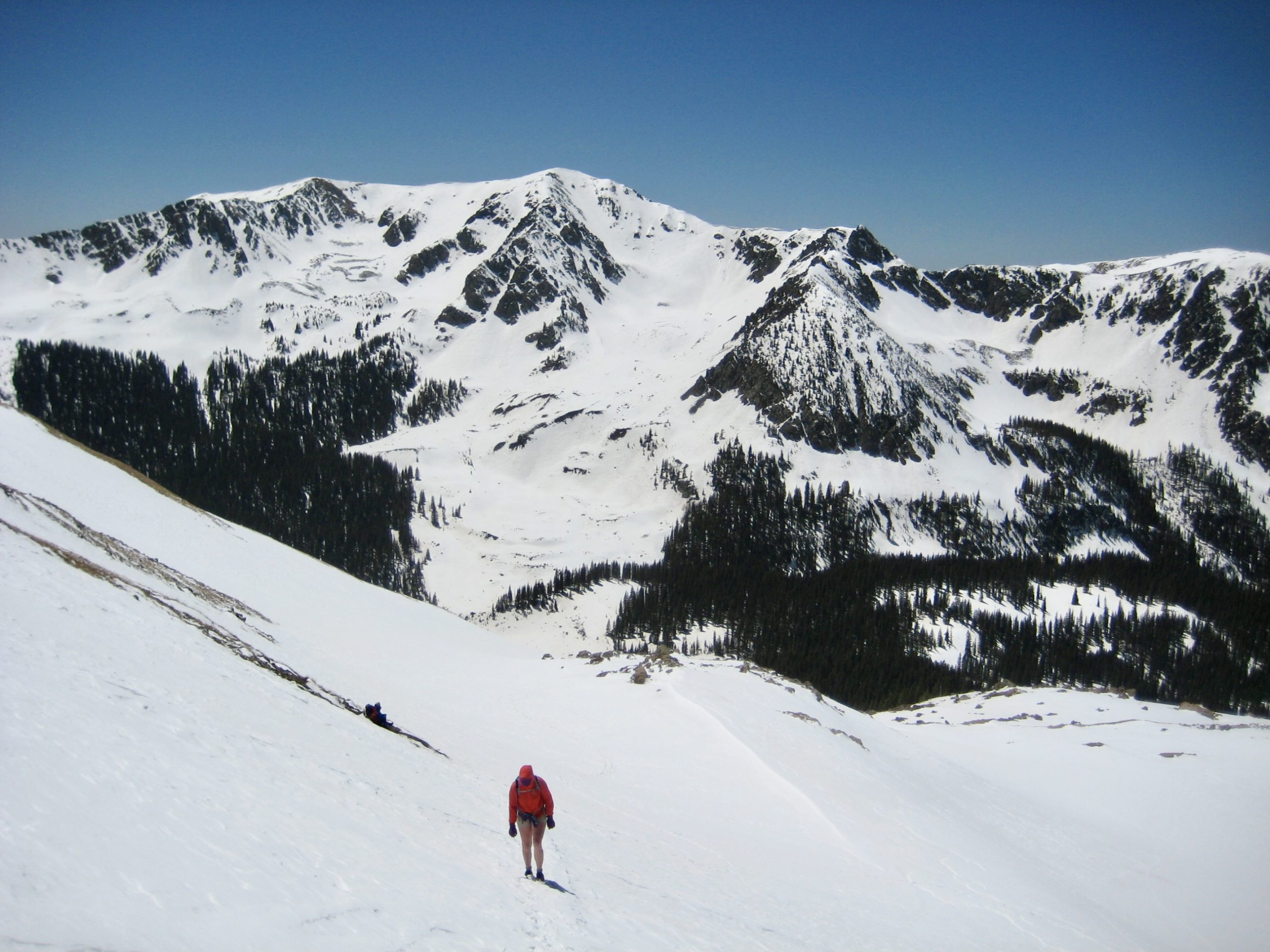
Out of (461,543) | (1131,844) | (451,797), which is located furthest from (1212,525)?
(451,797)

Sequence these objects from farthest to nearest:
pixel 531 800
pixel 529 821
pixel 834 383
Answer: pixel 834 383, pixel 529 821, pixel 531 800

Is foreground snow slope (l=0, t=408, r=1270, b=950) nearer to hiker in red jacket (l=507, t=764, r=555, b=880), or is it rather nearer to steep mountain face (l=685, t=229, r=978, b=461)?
hiker in red jacket (l=507, t=764, r=555, b=880)

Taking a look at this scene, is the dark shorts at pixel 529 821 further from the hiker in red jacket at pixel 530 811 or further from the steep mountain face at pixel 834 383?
the steep mountain face at pixel 834 383

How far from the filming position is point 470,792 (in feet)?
65.0

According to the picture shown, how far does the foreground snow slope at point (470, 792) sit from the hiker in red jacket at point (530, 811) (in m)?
0.79

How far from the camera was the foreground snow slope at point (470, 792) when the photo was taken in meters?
11.0

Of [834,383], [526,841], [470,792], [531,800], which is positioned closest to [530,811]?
[531,800]

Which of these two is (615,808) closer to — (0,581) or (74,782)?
(74,782)

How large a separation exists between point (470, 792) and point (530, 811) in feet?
18.5

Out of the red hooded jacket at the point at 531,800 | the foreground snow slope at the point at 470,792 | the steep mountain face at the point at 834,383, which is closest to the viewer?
the foreground snow slope at the point at 470,792

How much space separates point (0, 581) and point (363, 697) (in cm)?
1150

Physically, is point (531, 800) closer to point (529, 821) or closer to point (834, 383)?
point (529, 821)

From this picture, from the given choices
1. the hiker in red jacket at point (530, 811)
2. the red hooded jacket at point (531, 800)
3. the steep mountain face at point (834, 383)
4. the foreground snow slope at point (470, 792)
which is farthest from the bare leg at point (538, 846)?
the steep mountain face at point (834, 383)

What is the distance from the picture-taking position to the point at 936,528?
158375 millimetres
